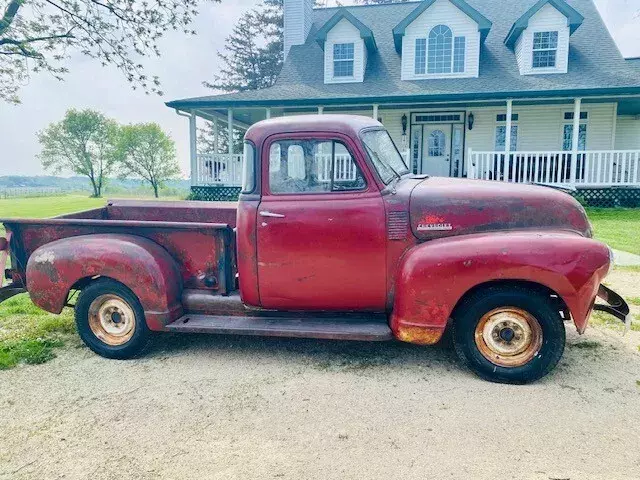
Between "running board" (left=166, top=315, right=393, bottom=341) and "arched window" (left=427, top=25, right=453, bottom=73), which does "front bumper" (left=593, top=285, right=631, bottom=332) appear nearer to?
"running board" (left=166, top=315, right=393, bottom=341)

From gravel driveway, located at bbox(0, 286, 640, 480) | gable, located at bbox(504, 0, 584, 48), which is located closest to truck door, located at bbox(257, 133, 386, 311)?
gravel driveway, located at bbox(0, 286, 640, 480)

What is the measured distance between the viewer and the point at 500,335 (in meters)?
3.83

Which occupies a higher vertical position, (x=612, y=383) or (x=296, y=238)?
(x=296, y=238)

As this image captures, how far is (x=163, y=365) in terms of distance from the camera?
14.2ft

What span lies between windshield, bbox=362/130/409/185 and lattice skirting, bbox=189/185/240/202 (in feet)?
45.9

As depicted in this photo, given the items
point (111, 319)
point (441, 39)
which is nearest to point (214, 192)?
point (441, 39)

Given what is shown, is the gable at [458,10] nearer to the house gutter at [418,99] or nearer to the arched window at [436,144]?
the house gutter at [418,99]

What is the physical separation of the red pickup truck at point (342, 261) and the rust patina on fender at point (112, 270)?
0.01 m

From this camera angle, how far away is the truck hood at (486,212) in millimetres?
3977

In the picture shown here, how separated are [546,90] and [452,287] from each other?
1450cm

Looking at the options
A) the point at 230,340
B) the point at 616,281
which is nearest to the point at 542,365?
the point at 230,340

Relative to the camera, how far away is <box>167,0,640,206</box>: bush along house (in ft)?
56.3

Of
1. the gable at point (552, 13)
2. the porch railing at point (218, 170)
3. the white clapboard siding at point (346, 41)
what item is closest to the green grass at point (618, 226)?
the gable at point (552, 13)

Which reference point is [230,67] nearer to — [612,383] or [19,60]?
[19,60]
